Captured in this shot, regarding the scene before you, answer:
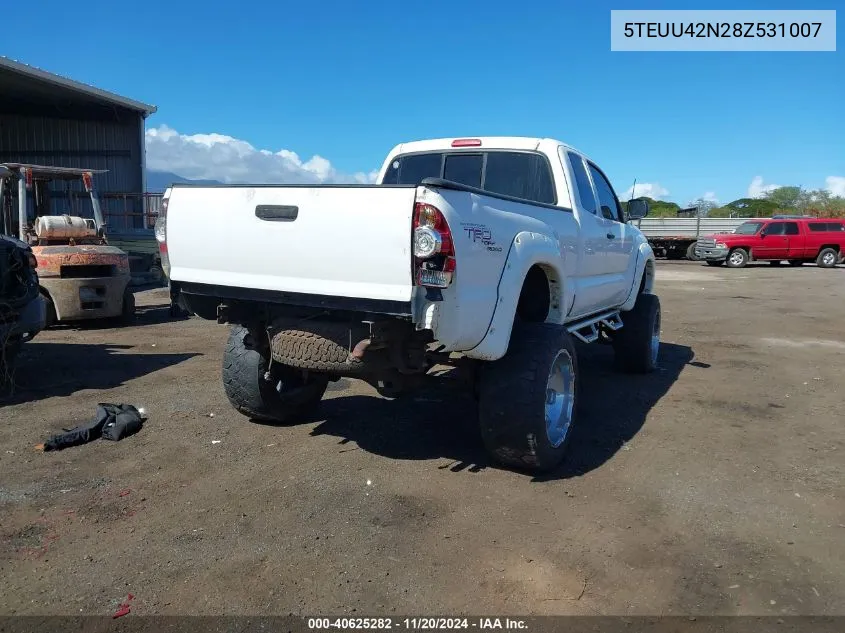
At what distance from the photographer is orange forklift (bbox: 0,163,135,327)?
9.60 meters

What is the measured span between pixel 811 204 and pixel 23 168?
202ft

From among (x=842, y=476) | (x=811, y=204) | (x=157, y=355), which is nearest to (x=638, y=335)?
(x=842, y=476)

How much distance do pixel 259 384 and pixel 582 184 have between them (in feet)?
10.3

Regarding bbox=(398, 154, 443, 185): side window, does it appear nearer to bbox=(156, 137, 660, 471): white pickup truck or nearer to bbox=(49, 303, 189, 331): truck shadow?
bbox=(156, 137, 660, 471): white pickup truck

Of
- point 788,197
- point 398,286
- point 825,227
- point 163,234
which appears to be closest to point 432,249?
point 398,286

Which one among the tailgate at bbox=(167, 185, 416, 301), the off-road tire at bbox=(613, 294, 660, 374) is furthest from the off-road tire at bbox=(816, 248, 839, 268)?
the tailgate at bbox=(167, 185, 416, 301)

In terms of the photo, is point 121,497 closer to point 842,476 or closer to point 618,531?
point 618,531

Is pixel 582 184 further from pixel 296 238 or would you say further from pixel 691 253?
pixel 691 253

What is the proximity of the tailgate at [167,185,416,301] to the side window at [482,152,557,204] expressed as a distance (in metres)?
2.17

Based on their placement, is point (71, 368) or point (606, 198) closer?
point (606, 198)

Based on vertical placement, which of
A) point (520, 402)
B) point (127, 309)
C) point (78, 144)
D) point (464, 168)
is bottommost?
point (520, 402)

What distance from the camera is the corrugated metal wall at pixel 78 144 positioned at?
24.2 meters

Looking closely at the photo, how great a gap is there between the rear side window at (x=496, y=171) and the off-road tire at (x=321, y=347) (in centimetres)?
178

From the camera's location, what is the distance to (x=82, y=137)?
80.7ft
